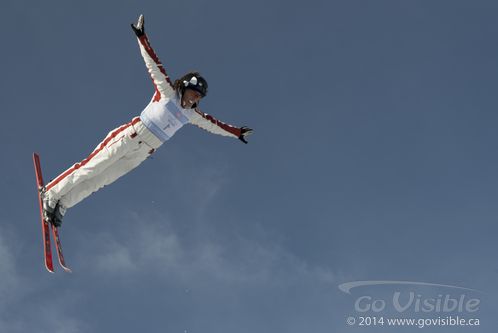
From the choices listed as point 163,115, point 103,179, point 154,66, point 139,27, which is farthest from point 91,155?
point 139,27

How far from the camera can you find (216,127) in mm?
17312

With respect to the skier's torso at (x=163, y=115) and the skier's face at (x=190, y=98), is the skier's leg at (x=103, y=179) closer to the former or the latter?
the skier's torso at (x=163, y=115)

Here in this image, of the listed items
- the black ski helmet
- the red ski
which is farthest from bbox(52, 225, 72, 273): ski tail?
the black ski helmet

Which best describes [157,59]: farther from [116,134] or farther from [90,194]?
[90,194]

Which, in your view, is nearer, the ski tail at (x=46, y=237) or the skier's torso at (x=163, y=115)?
the skier's torso at (x=163, y=115)

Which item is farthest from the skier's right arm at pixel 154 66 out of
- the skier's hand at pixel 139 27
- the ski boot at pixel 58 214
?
the ski boot at pixel 58 214

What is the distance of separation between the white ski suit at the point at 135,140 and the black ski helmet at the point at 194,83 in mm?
337

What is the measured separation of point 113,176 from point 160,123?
227 centimetres

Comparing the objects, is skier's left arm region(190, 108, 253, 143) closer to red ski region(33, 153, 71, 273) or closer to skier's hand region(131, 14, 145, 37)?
skier's hand region(131, 14, 145, 37)

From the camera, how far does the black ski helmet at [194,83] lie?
1548cm

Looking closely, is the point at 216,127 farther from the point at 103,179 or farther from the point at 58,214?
the point at 58,214

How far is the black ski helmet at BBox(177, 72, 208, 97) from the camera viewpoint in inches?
609

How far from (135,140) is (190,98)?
5.92ft

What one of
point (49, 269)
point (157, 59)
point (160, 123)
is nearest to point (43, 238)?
point (49, 269)
